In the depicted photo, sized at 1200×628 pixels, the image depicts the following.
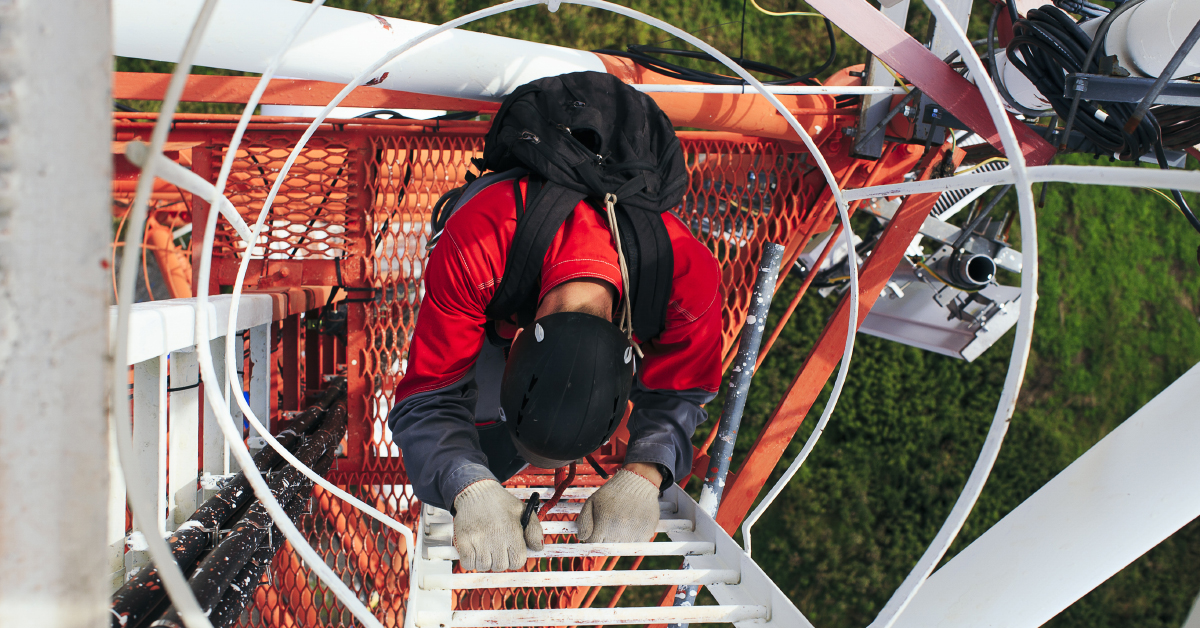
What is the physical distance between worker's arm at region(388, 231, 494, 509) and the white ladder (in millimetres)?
164

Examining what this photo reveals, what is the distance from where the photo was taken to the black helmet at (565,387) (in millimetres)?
1383

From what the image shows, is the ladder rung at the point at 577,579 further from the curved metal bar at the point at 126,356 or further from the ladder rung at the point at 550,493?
the curved metal bar at the point at 126,356

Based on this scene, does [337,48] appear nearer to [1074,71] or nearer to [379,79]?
[379,79]

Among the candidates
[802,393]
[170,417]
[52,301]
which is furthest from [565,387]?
[802,393]

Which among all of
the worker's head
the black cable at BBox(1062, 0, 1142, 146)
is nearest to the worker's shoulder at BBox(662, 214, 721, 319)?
the worker's head

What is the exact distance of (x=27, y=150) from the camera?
385 mm

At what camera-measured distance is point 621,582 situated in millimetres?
1303

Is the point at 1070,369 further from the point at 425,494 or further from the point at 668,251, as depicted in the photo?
the point at 425,494

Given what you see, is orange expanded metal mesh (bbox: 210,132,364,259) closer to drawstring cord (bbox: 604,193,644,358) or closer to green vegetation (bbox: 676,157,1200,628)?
drawstring cord (bbox: 604,193,644,358)

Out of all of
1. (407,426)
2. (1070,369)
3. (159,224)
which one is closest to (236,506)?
(407,426)

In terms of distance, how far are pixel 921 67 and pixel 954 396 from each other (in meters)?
3.71

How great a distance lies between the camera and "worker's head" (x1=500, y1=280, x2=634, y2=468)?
1.38 metres

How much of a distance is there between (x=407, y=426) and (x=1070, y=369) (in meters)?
5.07

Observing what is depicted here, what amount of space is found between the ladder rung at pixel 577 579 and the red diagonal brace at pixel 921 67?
121 centimetres
